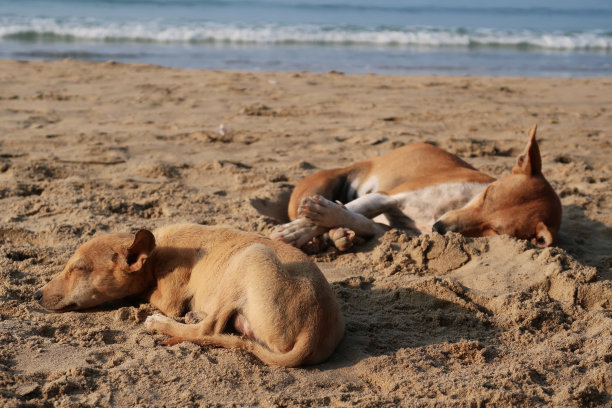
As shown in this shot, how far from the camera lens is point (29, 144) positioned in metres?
7.16

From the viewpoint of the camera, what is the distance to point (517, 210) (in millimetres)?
5020

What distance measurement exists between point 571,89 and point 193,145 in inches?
302

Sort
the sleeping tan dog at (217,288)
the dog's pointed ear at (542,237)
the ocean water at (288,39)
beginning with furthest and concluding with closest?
the ocean water at (288,39) < the dog's pointed ear at (542,237) < the sleeping tan dog at (217,288)

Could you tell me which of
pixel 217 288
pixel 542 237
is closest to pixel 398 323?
pixel 217 288

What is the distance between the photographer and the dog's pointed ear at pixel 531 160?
16.5ft

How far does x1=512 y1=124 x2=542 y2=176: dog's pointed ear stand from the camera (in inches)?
197

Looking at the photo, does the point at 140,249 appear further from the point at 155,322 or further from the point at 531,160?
the point at 531,160

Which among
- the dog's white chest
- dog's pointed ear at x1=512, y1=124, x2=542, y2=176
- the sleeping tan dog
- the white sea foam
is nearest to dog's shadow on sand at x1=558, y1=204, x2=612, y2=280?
dog's pointed ear at x1=512, y1=124, x2=542, y2=176

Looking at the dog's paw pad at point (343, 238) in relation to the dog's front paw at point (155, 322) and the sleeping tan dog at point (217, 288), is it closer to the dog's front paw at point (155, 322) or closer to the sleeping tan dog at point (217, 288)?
the sleeping tan dog at point (217, 288)

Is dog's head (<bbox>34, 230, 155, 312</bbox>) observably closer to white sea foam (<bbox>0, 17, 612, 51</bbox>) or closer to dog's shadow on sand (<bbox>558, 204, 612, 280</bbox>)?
dog's shadow on sand (<bbox>558, 204, 612, 280</bbox>)

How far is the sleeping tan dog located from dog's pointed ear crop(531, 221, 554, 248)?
205cm

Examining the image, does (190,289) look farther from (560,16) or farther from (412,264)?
(560,16)

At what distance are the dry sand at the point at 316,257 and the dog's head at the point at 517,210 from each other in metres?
0.24

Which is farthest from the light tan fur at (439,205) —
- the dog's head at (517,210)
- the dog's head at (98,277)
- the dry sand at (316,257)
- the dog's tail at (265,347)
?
the dog's tail at (265,347)
